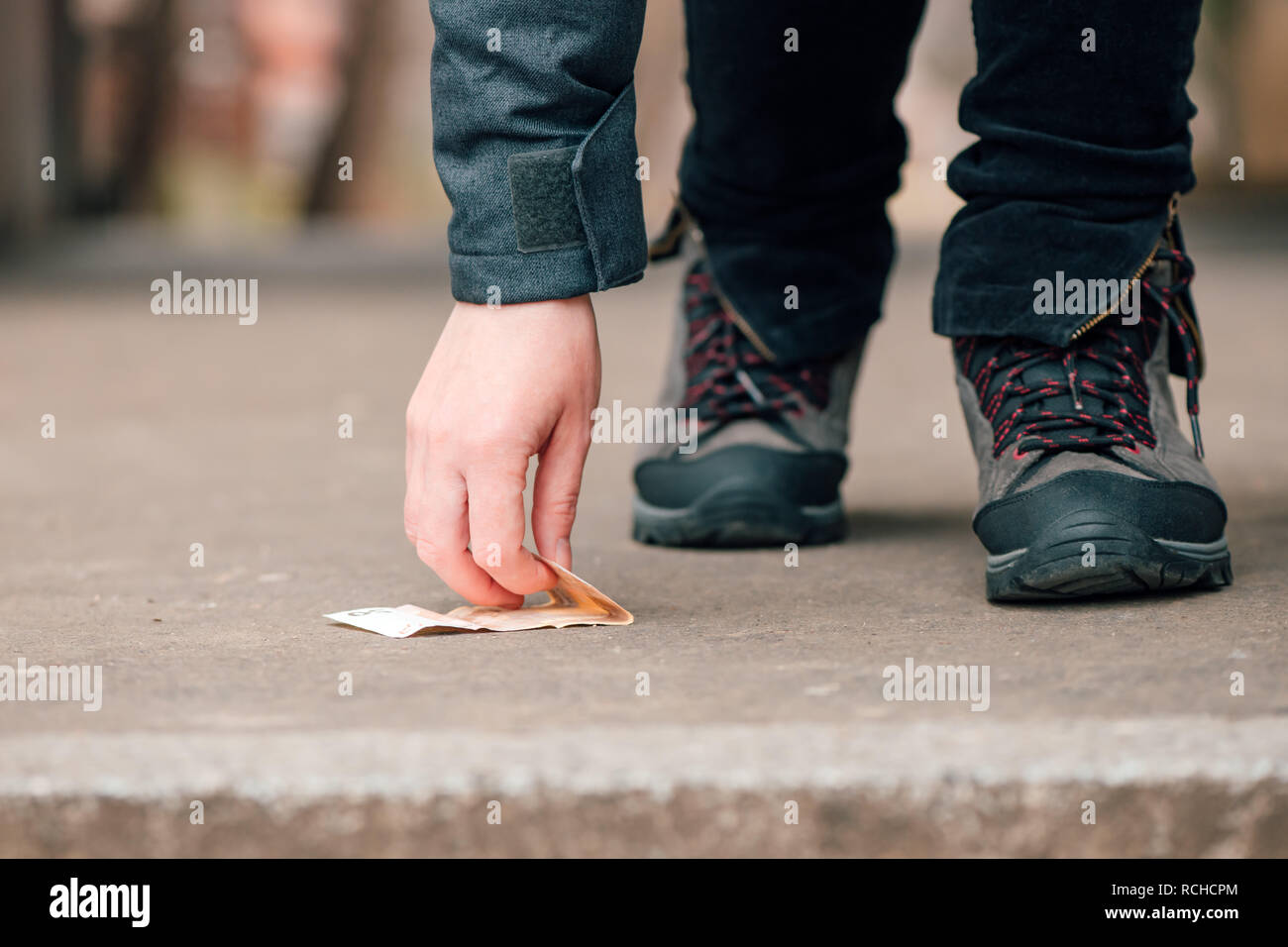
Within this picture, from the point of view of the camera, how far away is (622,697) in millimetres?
889

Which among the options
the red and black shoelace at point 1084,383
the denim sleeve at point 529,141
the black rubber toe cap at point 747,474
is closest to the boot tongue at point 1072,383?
the red and black shoelace at point 1084,383

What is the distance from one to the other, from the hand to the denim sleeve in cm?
2

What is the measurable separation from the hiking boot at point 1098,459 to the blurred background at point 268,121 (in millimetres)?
5051

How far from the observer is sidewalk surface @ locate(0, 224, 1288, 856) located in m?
0.76

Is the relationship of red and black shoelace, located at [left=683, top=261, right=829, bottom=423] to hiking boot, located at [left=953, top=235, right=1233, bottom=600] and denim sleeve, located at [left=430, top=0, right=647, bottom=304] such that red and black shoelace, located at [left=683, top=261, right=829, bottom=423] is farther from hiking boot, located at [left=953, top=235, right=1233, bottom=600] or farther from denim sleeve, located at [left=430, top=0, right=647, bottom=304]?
denim sleeve, located at [left=430, top=0, right=647, bottom=304]

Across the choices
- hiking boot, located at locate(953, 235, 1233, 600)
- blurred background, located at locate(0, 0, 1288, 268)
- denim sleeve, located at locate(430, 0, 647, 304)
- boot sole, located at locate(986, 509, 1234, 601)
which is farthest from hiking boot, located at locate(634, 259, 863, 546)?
blurred background, located at locate(0, 0, 1288, 268)

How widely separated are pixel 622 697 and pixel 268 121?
16.1m

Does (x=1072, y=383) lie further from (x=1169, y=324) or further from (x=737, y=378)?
(x=737, y=378)

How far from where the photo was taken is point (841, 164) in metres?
1.48

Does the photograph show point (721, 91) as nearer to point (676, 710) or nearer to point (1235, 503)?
point (1235, 503)

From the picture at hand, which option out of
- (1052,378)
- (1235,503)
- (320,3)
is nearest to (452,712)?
(1052,378)

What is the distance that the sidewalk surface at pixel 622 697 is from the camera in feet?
2.50

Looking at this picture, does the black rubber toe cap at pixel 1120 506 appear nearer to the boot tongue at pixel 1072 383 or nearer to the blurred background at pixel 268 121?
the boot tongue at pixel 1072 383
